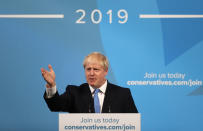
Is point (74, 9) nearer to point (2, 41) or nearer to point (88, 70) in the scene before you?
point (88, 70)

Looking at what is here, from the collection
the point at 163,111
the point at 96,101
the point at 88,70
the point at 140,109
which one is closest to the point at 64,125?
the point at 96,101

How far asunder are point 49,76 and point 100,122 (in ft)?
1.94

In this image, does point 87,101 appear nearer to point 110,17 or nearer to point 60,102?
point 60,102

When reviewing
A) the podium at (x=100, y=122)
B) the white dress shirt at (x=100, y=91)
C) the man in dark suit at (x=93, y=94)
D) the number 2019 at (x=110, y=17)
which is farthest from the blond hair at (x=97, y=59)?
the podium at (x=100, y=122)

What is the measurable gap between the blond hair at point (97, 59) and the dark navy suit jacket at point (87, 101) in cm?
17

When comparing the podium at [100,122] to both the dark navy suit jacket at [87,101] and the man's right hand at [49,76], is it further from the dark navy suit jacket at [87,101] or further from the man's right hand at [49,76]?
the man's right hand at [49,76]

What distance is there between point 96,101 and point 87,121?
0.61 feet

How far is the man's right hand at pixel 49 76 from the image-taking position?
2.14 m

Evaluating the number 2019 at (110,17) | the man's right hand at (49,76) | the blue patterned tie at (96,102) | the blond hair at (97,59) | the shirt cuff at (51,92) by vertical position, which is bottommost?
the blue patterned tie at (96,102)

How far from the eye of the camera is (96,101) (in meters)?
2.18

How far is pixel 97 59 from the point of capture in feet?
7.14

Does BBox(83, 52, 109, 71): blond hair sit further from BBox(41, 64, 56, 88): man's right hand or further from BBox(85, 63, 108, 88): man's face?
BBox(41, 64, 56, 88): man's right hand

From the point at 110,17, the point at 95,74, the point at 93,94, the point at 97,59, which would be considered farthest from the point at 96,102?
the point at 110,17

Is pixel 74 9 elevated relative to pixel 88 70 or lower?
elevated
